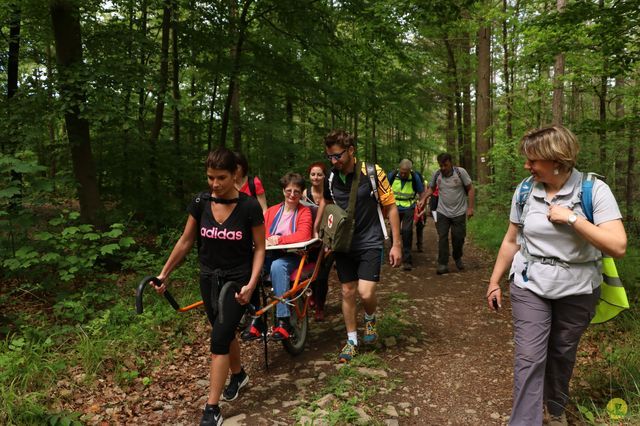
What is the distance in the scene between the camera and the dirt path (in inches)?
140

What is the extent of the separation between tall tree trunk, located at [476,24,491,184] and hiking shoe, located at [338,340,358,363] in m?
11.1

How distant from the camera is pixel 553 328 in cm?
276

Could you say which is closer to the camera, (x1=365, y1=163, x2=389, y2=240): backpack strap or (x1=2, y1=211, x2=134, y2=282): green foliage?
(x1=365, y1=163, x2=389, y2=240): backpack strap

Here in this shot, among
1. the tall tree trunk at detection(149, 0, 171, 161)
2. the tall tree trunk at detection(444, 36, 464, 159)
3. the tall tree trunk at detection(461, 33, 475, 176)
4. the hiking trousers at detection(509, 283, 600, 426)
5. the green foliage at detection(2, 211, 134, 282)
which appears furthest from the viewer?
the tall tree trunk at detection(444, 36, 464, 159)

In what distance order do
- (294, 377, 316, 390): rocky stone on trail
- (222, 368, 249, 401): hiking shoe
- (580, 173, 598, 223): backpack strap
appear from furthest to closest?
(294, 377, 316, 390): rocky stone on trail < (222, 368, 249, 401): hiking shoe < (580, 173, 598, 223): backpack strap

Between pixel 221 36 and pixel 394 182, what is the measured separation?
16.9 ft

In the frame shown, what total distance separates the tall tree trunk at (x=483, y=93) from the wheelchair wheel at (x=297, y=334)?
431 inches

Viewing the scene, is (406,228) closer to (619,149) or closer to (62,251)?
(62,251)

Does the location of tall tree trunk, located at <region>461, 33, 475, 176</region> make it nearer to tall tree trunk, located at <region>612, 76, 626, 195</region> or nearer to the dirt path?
tall tree trunk, located at <region>612, 76, 626, 195</region>

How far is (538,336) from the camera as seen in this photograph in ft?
8.78

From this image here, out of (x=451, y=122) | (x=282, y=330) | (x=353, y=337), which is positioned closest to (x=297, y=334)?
(x=282, y=330)

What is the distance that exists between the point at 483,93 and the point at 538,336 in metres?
12.5

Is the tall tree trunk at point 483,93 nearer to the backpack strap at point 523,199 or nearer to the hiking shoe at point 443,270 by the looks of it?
the hiking shoe at point 443,270

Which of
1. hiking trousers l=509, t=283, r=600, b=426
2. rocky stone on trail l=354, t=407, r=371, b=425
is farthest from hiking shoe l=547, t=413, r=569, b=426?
rocky stone on trail l=354, t=407, r=371, b=425
